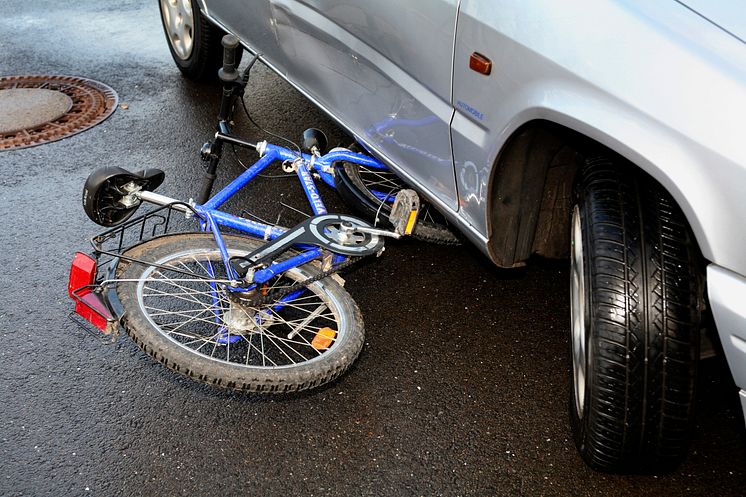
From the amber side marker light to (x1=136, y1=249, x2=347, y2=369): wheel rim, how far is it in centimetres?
104

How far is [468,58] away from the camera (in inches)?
90.7

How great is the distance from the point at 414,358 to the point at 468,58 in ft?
3.95

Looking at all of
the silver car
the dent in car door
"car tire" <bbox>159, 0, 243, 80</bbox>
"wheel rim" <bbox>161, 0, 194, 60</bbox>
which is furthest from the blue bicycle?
"wheel rim" <bbox>161, 0, 194, 60</bbox>

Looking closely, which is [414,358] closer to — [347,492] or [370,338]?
[370,338]

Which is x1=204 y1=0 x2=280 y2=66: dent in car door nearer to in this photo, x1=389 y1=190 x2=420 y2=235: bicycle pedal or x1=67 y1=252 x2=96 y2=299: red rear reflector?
x1=389 y1=190 x2=420 y2=235: bicycle pedal

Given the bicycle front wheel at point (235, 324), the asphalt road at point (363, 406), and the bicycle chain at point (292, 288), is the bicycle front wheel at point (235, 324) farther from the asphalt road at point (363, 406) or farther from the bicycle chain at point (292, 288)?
the asphalt road at point (363, 406)

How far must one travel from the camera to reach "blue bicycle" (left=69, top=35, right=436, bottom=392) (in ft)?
8.42

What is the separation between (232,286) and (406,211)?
74cm

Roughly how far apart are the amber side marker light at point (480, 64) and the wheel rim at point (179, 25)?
9.84 feet

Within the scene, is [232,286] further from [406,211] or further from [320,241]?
[406,211]

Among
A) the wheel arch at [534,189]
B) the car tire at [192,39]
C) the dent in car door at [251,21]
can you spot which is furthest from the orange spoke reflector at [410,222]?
the car tire at [192,39]

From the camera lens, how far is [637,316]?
2.04 metres

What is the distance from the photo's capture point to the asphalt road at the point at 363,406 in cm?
244

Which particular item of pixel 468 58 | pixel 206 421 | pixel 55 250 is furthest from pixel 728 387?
pixel 55 250
